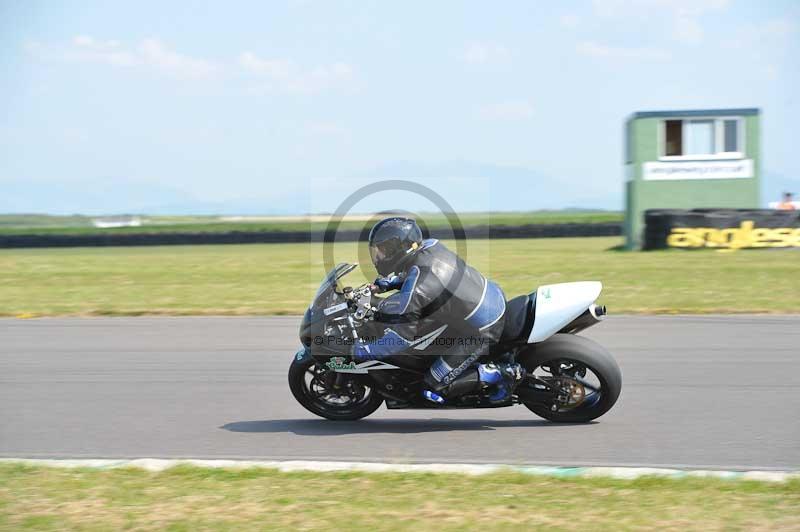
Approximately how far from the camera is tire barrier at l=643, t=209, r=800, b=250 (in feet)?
76.0

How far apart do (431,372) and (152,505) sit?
7.47 ft

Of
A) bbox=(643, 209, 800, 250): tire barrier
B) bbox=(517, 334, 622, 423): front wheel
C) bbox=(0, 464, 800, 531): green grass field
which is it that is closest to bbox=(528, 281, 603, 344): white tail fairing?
bbox=(517, 334, 622, 423): front wheel

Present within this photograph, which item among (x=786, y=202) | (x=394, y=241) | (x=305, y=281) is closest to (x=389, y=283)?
(x=394, y=241)

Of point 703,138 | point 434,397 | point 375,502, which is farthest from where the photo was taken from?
point 703,138

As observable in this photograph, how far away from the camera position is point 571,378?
6.28 meters

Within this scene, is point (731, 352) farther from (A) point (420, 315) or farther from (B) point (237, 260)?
(B) point (237, 260)

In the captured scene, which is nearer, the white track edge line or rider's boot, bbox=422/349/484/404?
the white track edge line

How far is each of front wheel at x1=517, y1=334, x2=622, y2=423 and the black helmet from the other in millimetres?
1054

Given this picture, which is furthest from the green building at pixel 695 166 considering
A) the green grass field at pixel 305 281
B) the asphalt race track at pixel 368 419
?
the asphalt race track at pixel 368 419

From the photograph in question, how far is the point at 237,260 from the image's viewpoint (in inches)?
1007

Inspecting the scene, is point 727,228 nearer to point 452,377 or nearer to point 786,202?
point 786,202

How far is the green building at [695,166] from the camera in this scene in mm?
25953

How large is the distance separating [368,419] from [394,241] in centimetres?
144

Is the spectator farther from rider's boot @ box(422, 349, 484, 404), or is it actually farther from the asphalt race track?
rider's boot @ box(422, 349, 484, 404)
